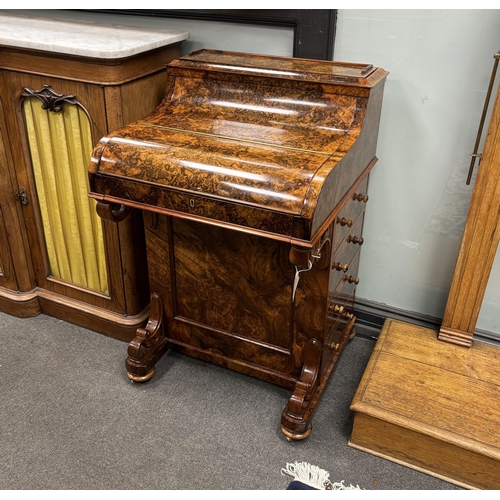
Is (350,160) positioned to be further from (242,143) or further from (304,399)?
(304,399)

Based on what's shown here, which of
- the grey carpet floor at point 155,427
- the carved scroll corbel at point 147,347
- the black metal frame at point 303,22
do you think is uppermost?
the black metal frame at point 303,22

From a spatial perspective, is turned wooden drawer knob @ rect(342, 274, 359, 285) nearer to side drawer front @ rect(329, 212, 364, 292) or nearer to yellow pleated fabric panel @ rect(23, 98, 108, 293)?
side drawer front @ rect(329, 212, 364, 292)

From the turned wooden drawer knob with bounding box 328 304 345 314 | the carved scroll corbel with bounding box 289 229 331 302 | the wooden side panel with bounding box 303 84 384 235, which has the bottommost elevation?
the turned wooden drawer knob with bounding box 328 304 345 314

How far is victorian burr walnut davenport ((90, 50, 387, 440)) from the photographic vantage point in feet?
5.43

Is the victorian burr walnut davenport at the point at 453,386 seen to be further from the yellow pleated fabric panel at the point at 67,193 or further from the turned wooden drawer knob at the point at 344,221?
the yellow pleated fabric panel at the point at 67,193

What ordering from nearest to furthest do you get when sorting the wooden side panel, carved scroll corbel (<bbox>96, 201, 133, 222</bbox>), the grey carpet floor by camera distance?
the wooden side panel, carved scroll corbel (<bbox>96, 201, 133, 222</bbox>), the grey carpet floor

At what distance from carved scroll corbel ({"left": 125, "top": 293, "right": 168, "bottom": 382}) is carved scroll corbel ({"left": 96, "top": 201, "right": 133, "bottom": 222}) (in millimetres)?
514

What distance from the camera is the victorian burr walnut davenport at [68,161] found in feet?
6.76

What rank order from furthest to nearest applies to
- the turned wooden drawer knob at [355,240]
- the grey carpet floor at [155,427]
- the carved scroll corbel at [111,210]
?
the turned wooden drawer knob at [355,240] → the grey carpet floor at [155,427] → the carved scroll corbel at [111,210]

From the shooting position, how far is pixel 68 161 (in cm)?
231

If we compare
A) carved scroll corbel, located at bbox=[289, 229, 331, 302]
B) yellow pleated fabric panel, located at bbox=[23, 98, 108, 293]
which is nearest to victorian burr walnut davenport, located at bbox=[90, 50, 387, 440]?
carved scroll corbel, located at bbox=[289, 229, 331, 302]

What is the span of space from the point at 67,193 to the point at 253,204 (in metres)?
1.13

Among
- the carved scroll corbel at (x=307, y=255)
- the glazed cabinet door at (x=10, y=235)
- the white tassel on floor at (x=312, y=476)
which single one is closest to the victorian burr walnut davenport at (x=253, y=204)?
the carved scroll corbel at (x=307, y=255)

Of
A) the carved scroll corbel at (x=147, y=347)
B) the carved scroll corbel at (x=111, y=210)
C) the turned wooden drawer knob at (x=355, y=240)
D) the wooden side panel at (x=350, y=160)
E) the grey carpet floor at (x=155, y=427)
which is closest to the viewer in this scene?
the wooden side panel at (x=350, y=160)
